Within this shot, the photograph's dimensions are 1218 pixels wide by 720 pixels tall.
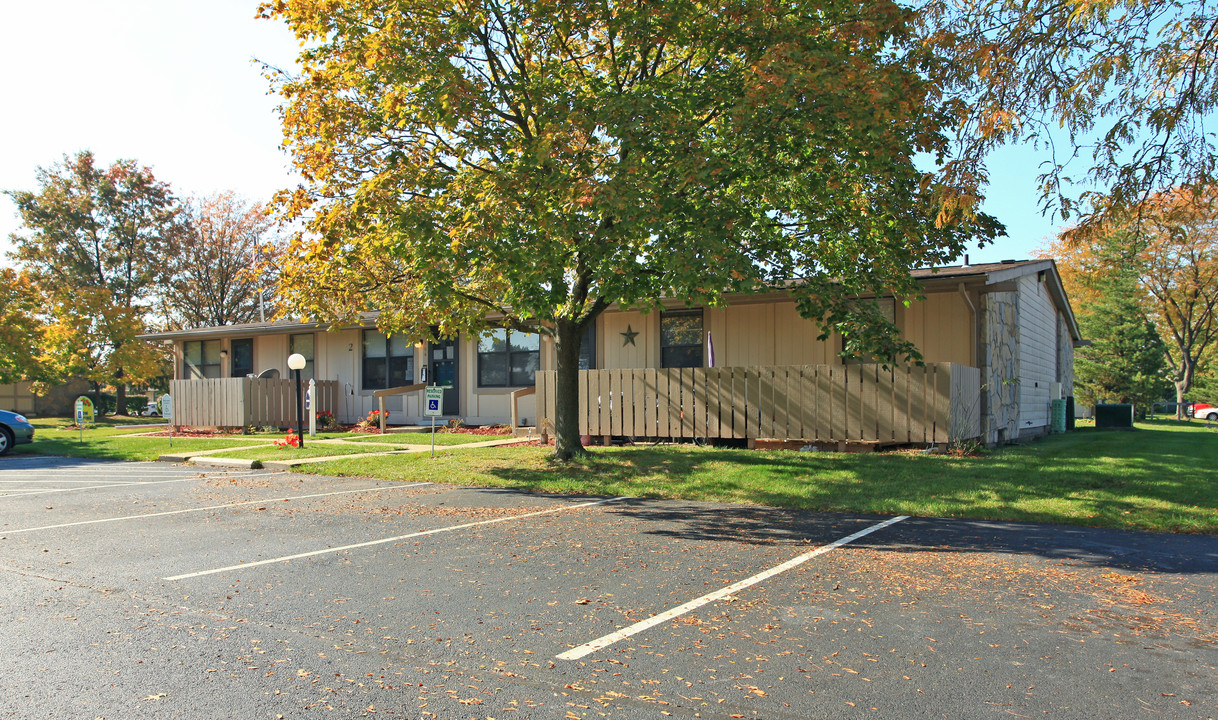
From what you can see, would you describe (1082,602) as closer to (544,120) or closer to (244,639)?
(244,639)

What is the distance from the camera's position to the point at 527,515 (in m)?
9.16

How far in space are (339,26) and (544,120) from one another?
126 inches

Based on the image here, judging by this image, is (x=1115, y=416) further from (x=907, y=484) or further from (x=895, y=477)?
(x=907, y=484)

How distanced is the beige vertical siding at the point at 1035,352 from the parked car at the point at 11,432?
23555 mm

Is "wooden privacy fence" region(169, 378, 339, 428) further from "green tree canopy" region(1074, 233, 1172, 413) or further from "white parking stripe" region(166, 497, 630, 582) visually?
"green tree canopy" region(1074, 233, 1172, 413)

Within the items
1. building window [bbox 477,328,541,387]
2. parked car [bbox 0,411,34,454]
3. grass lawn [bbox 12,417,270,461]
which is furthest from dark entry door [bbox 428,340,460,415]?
parked car [bbox 0,411,34,454]

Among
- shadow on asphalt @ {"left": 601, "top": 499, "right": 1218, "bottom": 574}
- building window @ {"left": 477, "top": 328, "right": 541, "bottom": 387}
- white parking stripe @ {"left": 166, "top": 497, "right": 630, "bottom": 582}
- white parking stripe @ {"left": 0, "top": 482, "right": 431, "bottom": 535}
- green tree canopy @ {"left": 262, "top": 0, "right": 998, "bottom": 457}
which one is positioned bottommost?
shadow on asphalt @ {"left": 601, "top": 499, "right": 1218, "bottom": 574}

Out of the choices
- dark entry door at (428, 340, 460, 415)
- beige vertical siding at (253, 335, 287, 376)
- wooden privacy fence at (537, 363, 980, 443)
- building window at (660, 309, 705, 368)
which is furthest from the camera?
beige vertical siding at (253, 335, 287, 376)

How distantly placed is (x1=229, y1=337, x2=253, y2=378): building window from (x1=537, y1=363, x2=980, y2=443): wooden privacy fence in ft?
49.7

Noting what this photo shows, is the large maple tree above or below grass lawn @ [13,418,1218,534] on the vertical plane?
above

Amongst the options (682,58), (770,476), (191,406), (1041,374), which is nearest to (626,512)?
(770,476)

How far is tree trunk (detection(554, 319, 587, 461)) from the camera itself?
13.6m

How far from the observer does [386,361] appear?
24.5m

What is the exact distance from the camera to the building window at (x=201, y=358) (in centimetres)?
2862
